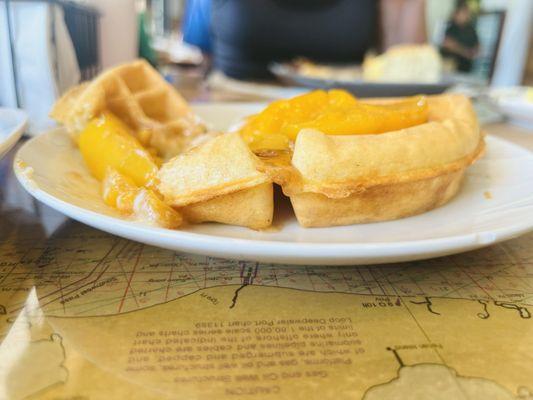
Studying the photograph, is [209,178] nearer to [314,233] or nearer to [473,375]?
[314,233]

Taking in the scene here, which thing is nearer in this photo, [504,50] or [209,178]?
[209,178]

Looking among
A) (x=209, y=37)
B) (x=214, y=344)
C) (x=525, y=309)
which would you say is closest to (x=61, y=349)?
(x=214, y=344)

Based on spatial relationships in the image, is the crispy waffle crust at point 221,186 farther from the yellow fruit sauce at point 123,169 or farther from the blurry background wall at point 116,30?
the blurry background wall at point 116,30

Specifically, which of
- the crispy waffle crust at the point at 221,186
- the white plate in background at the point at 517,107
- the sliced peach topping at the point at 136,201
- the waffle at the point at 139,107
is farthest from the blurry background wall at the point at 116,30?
the white plate in background at the point at 517,107

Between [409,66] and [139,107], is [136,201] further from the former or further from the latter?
[409,66]

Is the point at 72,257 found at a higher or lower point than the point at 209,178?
lower

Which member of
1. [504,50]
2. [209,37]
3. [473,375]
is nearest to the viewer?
[473,375]

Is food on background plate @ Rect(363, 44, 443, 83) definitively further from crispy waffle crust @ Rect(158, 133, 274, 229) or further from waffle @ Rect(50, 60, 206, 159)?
crispy waffle crust @ Rect(158, 133, 274, 229)
